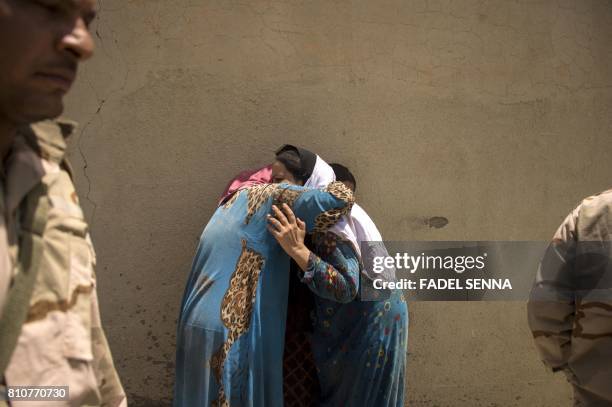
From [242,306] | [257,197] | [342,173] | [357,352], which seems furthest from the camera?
[342,173]

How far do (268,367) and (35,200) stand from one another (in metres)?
2.04

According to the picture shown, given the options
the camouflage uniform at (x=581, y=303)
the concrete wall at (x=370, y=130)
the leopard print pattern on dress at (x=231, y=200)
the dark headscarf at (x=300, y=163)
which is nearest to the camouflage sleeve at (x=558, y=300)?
the camouflage uniform at (x=581, y=303)

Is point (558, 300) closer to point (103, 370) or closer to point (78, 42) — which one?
point (103, 370)

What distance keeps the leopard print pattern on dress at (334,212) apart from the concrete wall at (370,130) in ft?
3.55

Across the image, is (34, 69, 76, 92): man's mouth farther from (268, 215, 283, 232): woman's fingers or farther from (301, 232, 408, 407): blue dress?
(301, 232, 408, 407): blue dress

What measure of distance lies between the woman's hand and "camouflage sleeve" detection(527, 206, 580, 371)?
1.01 meters

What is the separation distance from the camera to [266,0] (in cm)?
426

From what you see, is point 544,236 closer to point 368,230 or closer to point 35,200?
point 368,230

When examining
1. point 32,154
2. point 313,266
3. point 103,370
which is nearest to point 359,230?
point 313,266

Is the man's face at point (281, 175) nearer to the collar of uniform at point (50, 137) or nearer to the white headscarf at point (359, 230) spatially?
the white headscarf at point (359, 230)

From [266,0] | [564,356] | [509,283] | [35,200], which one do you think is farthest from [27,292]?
[509,283]

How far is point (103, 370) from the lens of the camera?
1360 mm

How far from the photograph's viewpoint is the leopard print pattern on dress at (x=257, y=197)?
323cm

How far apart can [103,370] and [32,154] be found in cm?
40
